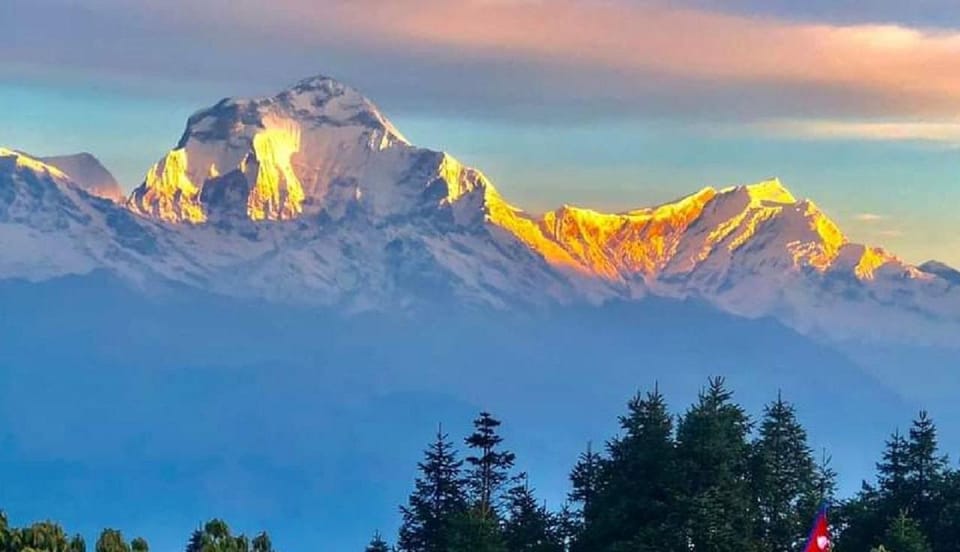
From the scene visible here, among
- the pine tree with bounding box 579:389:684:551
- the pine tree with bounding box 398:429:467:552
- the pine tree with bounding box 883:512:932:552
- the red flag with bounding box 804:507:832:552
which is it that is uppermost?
the pine tree with bounding box 398:429:467:552

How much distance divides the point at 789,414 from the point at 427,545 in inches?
685

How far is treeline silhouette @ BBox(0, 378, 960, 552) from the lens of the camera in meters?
70.6

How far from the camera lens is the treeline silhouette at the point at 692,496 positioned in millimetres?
70562

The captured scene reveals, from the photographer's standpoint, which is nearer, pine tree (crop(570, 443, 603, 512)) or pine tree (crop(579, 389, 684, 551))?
pine tree (crop(579, 389, 684, 551))

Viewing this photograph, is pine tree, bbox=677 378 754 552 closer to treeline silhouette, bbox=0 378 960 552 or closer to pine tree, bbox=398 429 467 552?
treeline silhouette, bbox=0 378 960 552

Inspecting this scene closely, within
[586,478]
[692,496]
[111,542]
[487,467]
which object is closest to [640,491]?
[692,496]

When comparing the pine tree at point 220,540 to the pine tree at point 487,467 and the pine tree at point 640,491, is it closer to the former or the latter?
the pine tree at point 640,491

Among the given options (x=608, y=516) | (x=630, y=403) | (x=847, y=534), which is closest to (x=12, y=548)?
(x=608, y=516)

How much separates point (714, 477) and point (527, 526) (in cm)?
1440

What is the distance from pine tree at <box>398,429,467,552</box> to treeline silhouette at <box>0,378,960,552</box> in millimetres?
72

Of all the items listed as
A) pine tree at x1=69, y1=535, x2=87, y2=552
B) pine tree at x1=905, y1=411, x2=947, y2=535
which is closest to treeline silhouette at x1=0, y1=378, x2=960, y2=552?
pine tree at x1=905, y1=411, x2=947, y2=535

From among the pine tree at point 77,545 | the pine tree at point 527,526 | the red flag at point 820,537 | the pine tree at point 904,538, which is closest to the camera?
the pine tree at point 77,545

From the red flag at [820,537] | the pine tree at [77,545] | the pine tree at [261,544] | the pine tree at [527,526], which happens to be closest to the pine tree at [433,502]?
the pine tree at [527,526]

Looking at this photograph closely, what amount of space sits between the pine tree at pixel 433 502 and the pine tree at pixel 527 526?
241cm
